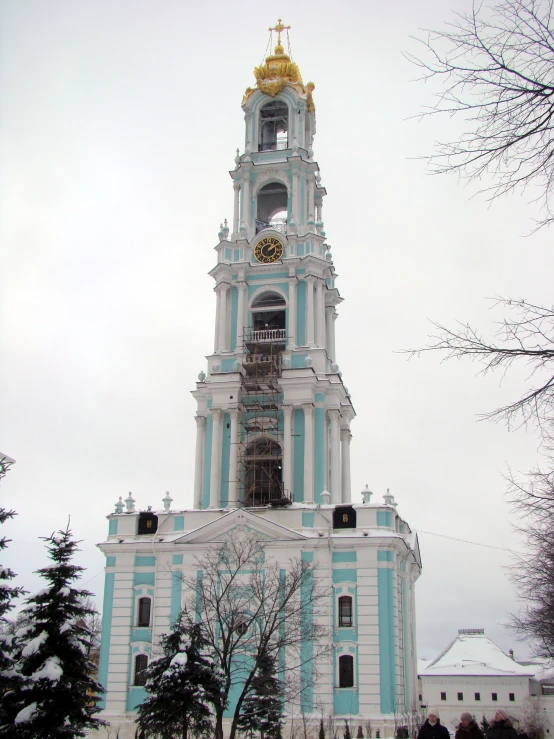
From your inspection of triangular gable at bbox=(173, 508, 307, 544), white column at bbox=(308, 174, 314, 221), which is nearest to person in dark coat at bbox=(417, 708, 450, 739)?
triangular gable at bbox=(173, 508, 307, 544)

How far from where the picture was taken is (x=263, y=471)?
149 ft

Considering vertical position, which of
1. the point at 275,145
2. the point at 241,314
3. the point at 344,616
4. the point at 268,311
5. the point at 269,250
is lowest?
the point at 344,616

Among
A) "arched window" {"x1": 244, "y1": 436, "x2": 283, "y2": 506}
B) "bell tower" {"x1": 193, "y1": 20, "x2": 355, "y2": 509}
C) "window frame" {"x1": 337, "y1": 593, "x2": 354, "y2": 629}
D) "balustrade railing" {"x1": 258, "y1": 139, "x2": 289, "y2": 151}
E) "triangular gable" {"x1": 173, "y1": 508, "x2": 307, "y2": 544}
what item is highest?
"balustrade railing" {"x1": 258, "y1": 139, "x2": 289, "y2": 151}

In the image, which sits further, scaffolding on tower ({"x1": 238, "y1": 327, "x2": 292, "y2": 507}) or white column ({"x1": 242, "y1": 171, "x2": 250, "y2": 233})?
white column ({"x1": 242, "y1": 171, "x2": 250, "y2": 233})

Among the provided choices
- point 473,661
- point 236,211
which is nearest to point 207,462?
point 236,211

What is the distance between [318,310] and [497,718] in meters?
34.0

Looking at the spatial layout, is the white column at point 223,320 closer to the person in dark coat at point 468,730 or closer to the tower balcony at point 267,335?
the tower balcony at point 267,335

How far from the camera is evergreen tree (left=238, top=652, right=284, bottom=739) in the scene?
2725cm

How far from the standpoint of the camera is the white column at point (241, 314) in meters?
47.2

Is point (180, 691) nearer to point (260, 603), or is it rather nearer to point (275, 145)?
point (260, 603)

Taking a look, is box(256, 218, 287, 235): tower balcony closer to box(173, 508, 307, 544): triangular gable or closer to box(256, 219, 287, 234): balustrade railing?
box(256, 219, 287, 234): balustrade railing

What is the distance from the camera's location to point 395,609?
37.2 meters

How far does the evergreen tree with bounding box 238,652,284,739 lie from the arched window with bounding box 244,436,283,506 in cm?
1604

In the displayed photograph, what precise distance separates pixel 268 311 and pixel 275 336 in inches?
77.3
